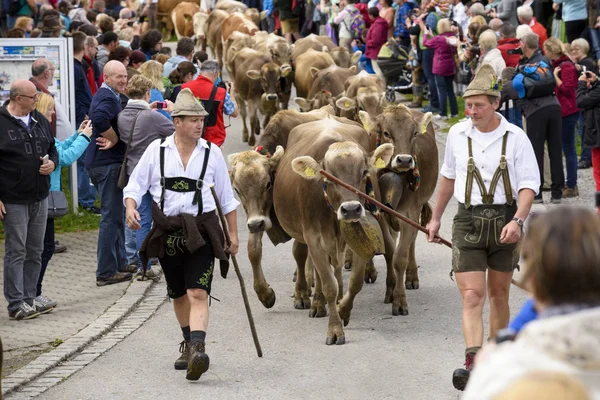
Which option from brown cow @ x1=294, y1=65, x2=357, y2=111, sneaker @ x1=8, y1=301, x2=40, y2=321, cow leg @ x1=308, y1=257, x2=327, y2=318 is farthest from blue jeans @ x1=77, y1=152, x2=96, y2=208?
cow leg @ x1=308, y1=257, x2=327, y2=318

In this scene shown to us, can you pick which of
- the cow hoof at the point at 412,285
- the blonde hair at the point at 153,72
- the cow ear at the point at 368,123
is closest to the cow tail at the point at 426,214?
the cow hoof at the point at 412,285

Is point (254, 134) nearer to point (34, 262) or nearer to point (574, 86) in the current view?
point (574, 86)

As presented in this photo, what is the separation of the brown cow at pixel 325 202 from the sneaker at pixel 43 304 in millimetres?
2324

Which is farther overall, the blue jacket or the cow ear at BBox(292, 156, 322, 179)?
the blue jacket

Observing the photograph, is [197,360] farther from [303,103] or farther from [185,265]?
[303,103]

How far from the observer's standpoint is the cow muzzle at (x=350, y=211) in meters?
8.36

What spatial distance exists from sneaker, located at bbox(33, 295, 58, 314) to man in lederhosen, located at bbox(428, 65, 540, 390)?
4466 mm

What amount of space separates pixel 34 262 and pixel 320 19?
61.5 ft

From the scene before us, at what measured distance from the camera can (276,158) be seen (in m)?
10.1

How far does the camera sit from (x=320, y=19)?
90.7 ft

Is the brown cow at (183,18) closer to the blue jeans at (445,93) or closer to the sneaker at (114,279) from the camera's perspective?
the blue jeans at (445,93)

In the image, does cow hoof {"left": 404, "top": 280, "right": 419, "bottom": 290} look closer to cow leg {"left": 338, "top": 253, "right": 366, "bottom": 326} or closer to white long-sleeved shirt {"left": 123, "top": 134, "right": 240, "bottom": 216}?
cow leg {"left": 338, "top": 253, "right": 366, "bottom": 326}

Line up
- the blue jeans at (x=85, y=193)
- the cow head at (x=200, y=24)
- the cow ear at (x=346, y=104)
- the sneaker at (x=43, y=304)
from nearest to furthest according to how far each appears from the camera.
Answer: the sneaker at (x=43, y=304)
the cow ear at (x=346, y=104)
the blue jeans at (x=85, y=193)
the cow head at (x=200, y=24)

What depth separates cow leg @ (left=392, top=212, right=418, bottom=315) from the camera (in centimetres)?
982
